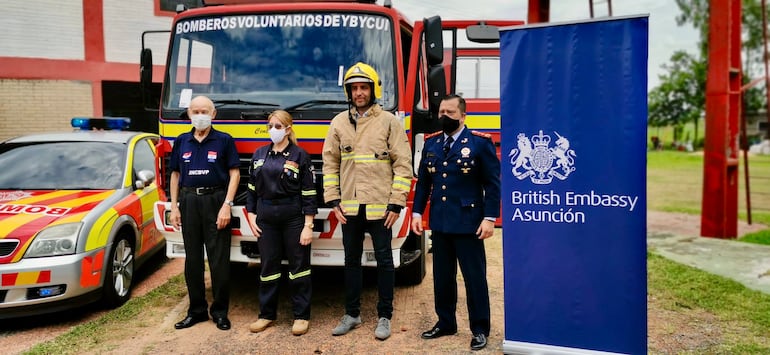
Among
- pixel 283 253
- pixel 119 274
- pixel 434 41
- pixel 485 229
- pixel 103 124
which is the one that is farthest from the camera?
pixel 103 124

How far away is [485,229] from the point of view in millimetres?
4219

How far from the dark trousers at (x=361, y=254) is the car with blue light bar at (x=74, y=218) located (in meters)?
1.87

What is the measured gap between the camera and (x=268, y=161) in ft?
15.4

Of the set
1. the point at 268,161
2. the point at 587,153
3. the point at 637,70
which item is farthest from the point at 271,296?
the point at 637,70

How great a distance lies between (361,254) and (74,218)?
99.5 inches

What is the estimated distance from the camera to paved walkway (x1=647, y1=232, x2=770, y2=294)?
276 inches

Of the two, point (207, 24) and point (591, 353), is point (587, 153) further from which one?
point (207, 24)

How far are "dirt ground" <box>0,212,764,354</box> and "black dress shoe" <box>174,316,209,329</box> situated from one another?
0.18 ft

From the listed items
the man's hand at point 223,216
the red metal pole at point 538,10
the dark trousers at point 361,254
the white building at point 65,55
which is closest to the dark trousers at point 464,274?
the dark trousers at point 361,254

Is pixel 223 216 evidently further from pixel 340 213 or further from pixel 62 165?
pixel 62 165

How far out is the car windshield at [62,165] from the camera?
19.8 feet

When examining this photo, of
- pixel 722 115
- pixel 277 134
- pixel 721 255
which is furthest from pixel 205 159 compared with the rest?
pixel 722 115

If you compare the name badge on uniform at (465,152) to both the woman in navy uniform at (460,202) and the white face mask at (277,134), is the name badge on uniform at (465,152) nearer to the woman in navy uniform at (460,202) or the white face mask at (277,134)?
the woman in navy uniform at (460,202)

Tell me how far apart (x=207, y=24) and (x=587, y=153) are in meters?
3.47
